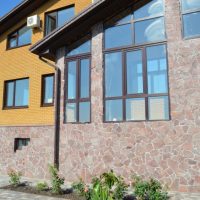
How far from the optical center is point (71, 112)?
10672mm

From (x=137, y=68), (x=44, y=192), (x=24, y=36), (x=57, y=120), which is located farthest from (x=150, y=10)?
(x=44, y=192)

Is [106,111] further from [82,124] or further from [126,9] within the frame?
[126,9]

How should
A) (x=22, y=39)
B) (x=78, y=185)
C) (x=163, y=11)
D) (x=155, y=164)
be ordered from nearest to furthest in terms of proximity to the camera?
(x=78, y=185), (x=155, y=164), (x=163, y=11), (x=22, y=39)

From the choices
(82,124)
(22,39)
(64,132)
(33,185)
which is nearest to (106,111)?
(82,124)

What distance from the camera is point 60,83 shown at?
435 inches

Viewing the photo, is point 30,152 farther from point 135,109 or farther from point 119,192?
point 119,192

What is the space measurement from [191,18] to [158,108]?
10.4ft

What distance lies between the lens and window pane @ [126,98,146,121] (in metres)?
9.25

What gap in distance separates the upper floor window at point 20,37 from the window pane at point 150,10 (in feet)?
19.9

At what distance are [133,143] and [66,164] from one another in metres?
2.80

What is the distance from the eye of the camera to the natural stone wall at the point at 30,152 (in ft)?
35.9

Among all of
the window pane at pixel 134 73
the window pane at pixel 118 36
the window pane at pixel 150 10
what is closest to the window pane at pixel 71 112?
the window pane at pixel 134 73

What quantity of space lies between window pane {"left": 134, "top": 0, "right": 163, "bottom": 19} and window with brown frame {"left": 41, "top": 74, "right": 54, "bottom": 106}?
4749mm

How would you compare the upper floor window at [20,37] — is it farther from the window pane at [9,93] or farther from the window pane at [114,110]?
the window pane at [114,110]
